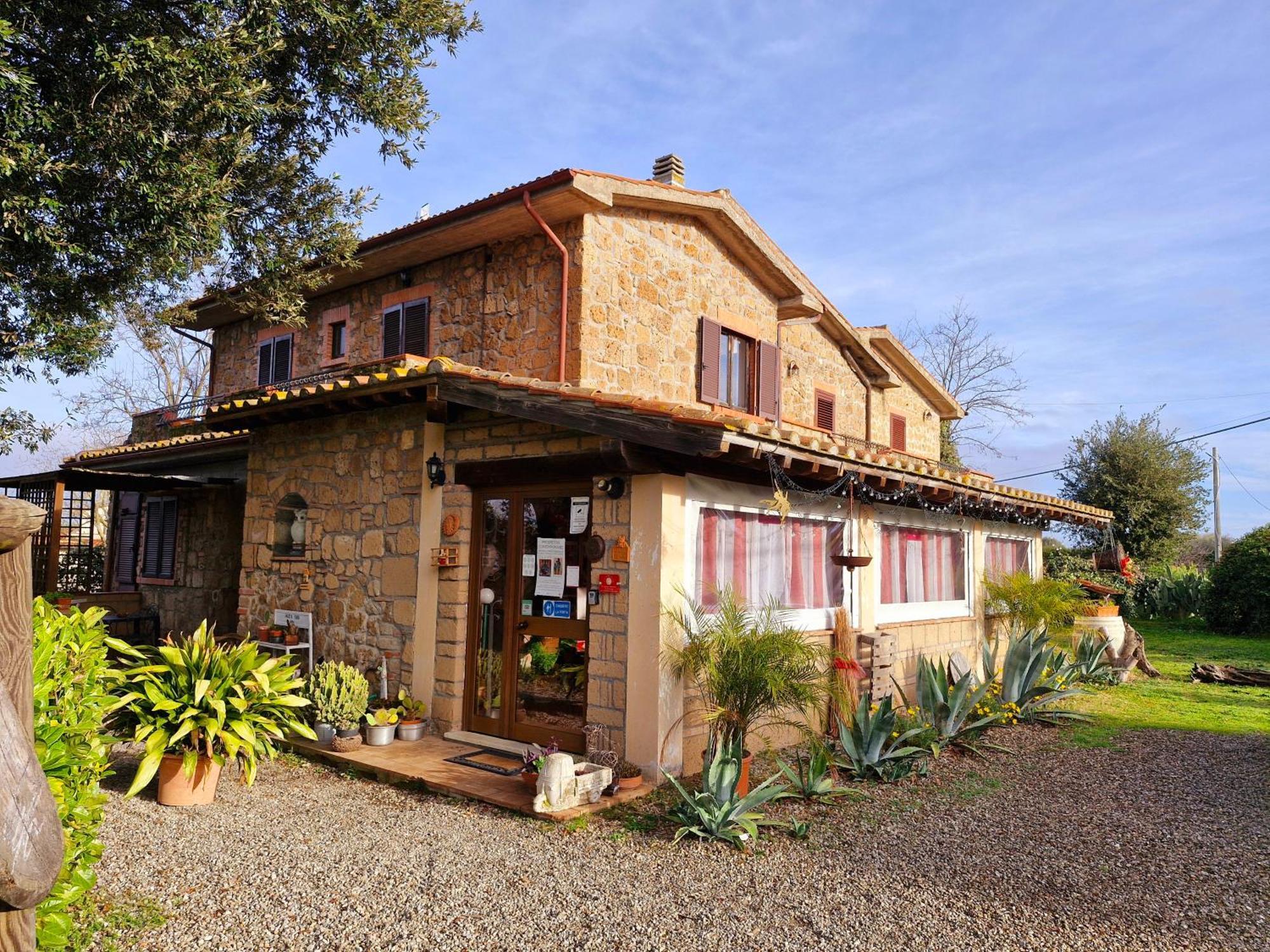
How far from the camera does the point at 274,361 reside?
535 inches

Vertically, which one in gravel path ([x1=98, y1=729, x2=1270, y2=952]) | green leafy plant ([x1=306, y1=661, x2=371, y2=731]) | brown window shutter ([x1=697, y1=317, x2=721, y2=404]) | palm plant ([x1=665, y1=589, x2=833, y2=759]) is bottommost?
gravel path ([x1=98, y1=729, x2=1270, y2=952])

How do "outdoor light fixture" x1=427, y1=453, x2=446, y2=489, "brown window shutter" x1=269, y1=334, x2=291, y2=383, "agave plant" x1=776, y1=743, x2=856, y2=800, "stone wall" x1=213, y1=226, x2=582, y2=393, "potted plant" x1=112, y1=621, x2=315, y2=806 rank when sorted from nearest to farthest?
"potted plant" x1=112, y1=621, x2=315, y2=806
"agave plant" x1=776, y1=743, x2=856, y2=800
"outdoor light fixture" x1=427, y1=453, x2=446, y2=489
"stone wall" x1=213, y1=226, x2=582, y2=393
"brown window shutter" x1=269, y1=334, x2=291, y2=383

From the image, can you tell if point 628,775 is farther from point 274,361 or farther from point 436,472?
point 274,361

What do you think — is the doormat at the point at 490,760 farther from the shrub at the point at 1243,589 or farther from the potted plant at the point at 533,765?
the shrub at the point at 1243,589

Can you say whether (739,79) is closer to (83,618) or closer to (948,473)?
(948,473)

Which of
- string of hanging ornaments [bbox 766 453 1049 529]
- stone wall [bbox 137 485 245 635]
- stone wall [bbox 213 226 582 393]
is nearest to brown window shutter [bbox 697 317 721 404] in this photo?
stone wall [bbox 213 226 582 393]

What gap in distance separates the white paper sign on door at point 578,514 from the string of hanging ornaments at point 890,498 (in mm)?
1551

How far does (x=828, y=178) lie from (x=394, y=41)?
6692mm

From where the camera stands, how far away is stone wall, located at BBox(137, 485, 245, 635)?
12539mm

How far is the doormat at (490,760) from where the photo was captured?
→ 6.52m

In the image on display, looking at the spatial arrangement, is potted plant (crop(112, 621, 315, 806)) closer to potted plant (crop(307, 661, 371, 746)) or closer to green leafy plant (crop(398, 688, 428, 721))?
potted plant (crop(307, 661, 371, 746))

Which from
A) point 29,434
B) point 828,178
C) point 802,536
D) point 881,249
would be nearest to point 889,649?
point 802,536

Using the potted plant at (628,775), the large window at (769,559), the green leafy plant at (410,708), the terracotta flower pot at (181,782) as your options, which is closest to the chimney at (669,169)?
the large window at (769,559)

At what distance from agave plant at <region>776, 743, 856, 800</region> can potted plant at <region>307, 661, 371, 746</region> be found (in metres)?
3.71
